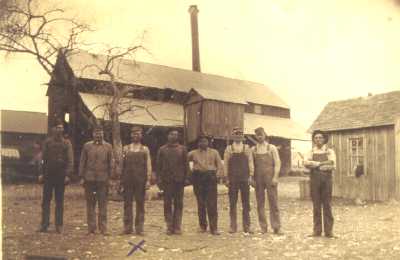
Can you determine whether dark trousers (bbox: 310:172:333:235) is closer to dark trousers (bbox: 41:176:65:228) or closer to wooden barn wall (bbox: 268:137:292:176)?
dark trousers (bbox: 41:176:65:228)

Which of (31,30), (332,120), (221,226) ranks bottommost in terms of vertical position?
(221,226)

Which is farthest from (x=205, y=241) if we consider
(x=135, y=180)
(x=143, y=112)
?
(x=143, y=112)

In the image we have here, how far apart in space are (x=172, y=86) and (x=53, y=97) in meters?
5.81

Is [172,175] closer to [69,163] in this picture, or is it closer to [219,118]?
Result: [69,163]

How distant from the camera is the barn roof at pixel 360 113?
511 inches

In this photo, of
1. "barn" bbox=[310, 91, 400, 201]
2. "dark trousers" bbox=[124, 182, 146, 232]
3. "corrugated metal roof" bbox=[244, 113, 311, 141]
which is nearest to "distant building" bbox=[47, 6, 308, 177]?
"corrugated metal roof" bbox=[244, 113, 311, 141]

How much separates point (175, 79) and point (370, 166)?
1323cm

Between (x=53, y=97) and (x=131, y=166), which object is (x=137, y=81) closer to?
(x=53, y=97)

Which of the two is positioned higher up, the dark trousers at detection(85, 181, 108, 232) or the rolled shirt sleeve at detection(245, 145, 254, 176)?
the rolled shirt sleeve at detection(245, 145, 254, 176)

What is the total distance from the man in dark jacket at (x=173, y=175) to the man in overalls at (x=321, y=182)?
1.91 m

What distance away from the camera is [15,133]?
26.7m

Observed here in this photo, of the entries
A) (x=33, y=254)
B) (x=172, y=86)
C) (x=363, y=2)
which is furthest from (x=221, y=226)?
(x=172, y=86)

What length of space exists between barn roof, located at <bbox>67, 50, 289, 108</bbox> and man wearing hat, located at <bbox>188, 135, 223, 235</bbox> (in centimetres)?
1191

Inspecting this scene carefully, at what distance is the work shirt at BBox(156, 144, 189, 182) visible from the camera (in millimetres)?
7363
